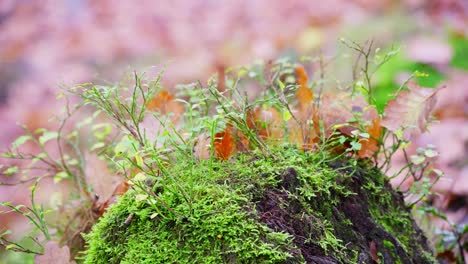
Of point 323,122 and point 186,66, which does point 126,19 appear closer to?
point 186,66

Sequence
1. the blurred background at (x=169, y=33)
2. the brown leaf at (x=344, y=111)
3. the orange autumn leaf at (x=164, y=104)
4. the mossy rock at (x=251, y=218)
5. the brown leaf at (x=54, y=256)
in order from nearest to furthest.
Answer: the mossy rock at (x=251, y=218) → the brown leaf at (x=54, y=256) → the brown leaf at (x=344, y=111) → the orange autumn leaf at (x=164, y=104) → the blurred background at (x=169, y=33)

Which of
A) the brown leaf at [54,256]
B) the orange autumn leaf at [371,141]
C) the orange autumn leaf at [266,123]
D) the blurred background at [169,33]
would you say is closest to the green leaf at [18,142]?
the brown leaf at [54,256]

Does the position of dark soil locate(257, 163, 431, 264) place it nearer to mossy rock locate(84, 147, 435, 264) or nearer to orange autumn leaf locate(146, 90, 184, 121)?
mossy rock locate(84, 147, 435, 264)

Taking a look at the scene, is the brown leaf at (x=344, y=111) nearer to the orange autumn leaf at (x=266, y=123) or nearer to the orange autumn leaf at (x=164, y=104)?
the orange autumn leaf at (x=266, y=123)

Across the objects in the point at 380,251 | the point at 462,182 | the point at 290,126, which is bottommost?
the point at 462,182

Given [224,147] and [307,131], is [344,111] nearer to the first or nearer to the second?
Result: [307,131]

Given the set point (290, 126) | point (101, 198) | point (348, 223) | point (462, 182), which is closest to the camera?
point (348, 223)

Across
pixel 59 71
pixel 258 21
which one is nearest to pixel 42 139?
pixel 59 71
